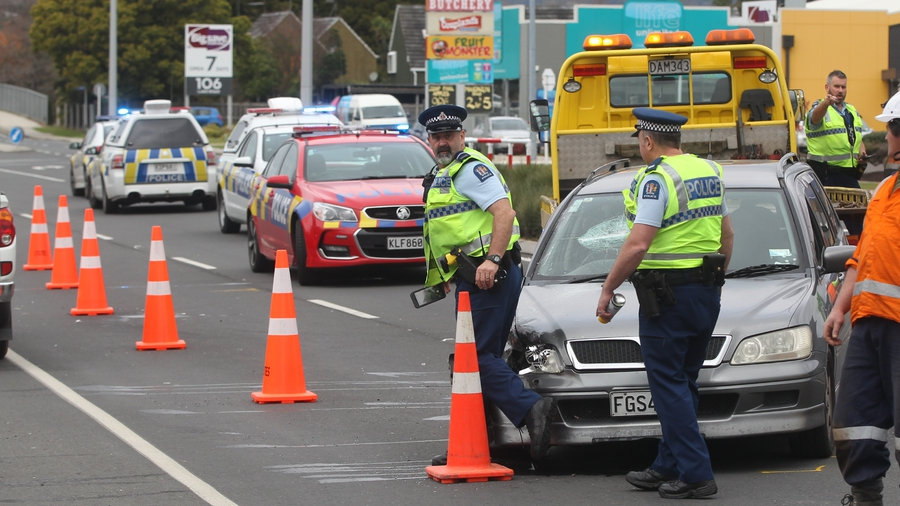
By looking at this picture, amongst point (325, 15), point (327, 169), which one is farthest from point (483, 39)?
point (325, 15)

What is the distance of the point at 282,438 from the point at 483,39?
2688 centimetres

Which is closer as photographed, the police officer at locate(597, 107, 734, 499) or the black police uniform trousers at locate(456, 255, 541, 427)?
the police officer at locate(597, 107, 734, 499)

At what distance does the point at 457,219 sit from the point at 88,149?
23.4 metres

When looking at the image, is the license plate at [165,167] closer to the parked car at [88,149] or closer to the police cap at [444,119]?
the parked car at [88,149]

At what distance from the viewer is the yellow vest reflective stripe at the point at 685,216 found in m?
6.77

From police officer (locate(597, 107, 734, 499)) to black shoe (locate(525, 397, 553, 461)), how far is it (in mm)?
563

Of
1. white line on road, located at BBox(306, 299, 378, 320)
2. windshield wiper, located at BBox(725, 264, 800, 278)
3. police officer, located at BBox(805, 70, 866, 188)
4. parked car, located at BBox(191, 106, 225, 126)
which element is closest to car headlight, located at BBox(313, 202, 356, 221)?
white line on road, located at BBox(306, 299, 378, 320)

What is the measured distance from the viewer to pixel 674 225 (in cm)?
681

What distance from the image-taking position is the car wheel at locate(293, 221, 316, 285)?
52.8 feet

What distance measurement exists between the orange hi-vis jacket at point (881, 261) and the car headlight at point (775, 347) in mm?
1504

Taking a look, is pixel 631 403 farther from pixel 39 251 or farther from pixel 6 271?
pixel 39 251

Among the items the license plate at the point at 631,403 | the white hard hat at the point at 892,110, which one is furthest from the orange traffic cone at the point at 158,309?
the white hard hat at the point at 892,110

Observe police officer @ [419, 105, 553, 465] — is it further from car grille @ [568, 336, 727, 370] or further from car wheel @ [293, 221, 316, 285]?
car wheel @ [293, 221, 316, 285]

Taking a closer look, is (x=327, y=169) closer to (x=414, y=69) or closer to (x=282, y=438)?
(x=282, y=438)
